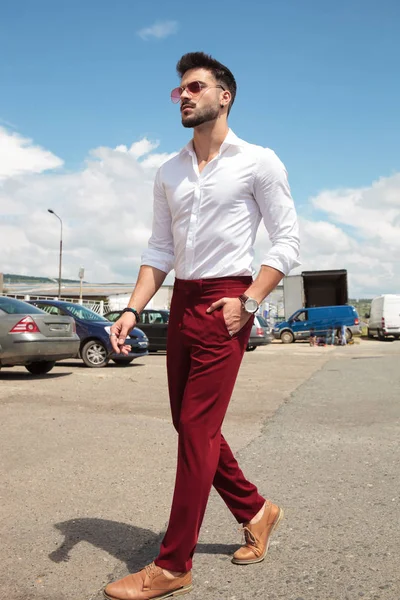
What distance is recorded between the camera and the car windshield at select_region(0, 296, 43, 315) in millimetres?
11211

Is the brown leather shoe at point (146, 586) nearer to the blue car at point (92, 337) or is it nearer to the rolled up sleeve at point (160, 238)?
the rolled up sleeve at point (160, 238)

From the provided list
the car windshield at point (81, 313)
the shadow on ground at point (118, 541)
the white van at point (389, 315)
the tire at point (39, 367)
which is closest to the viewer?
the shadow on ground at point (118, 541)

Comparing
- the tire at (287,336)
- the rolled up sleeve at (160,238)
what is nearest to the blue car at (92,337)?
the rolled up sleeve at (160,238)

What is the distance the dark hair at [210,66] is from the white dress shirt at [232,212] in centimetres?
22

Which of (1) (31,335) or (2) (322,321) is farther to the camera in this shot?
(2) (322,321)

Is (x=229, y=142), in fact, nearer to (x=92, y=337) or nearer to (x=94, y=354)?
(x=92, y=337)

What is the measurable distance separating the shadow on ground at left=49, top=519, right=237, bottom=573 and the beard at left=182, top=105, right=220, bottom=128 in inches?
76.8

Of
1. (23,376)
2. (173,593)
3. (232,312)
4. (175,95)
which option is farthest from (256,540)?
(23,376)

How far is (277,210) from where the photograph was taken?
2846 mm

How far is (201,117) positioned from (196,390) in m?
1.13

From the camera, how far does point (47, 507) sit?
13.4 feet

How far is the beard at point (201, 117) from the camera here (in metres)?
2.84

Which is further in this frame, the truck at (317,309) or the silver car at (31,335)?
the truck at (317,309)

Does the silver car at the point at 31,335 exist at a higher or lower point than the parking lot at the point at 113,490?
higher
